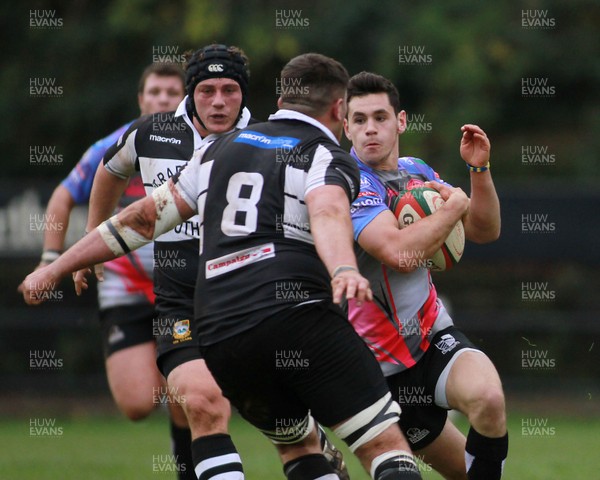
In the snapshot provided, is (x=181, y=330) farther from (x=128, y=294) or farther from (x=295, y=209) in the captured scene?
(x=128, y=294)

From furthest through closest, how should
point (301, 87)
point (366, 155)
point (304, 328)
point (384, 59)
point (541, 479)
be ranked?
point (384, 59)
point (541, 479)
point (366, 155)
point (301, 87)
point (304, 328)

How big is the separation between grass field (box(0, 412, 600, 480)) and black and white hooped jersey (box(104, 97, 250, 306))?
2.09m

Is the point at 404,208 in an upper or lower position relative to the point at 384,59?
lower

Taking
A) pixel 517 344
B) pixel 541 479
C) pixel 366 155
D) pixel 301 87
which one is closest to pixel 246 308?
pixel 301 87

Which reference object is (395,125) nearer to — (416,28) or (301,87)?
(301,87)

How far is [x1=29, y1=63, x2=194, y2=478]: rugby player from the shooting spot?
7203 millimetres

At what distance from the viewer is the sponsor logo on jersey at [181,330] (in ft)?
18.5

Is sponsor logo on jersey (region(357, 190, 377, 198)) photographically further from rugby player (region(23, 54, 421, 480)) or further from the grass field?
the grass field

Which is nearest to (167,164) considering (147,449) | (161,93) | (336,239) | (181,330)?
(181,330)

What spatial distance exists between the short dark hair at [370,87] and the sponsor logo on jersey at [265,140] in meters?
1.11

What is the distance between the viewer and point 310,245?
4402 millimetres

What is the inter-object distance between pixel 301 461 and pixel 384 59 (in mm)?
11664

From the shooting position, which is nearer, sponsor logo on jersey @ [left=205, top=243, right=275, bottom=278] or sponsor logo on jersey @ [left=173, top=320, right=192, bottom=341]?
sponsor logo on jersey @ [left=205, top=243, right=275, bottom=278]

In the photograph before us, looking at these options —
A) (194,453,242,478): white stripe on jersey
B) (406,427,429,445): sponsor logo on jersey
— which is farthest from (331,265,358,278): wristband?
(406,427,429,445): sponsor logo on jersey
